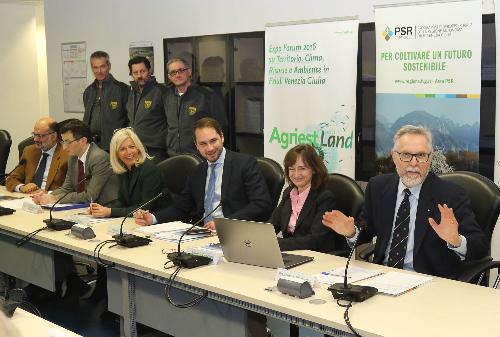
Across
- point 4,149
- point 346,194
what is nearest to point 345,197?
point 346,194

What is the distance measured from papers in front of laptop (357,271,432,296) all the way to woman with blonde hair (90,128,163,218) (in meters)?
1.94

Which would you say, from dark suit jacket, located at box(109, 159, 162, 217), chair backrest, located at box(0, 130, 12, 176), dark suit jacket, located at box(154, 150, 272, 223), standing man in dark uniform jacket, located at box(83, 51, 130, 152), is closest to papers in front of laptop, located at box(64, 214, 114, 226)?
dark suit jacket, located at box(109, 159, 162, 217)

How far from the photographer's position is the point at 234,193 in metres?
4.05

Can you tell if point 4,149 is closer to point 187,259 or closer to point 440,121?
point 187,259

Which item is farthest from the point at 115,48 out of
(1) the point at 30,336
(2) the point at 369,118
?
(1) the point at 30,336

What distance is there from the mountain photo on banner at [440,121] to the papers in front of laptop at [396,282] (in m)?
1.65

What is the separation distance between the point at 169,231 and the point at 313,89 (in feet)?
6.18

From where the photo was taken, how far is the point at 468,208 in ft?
9.86

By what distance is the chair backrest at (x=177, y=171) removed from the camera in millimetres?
4500

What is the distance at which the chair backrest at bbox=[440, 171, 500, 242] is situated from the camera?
3.11 meters

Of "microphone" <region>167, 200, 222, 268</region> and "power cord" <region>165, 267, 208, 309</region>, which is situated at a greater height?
"microphone" <region>167, 200, 222, 268</region>

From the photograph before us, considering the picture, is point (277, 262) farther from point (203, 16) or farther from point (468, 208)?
point (203, 16)

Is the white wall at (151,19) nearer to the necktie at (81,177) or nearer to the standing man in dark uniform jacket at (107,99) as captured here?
the standing man in dark uniform jacket at (107,99)

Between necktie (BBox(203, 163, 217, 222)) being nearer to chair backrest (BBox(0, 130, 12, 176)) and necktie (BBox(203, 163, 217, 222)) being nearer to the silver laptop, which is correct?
the silver laptop
